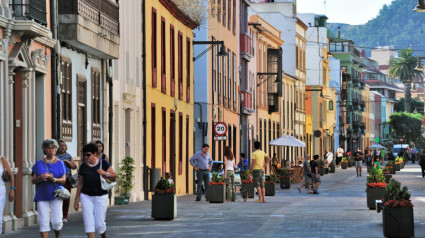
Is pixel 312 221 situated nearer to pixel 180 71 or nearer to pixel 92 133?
pixel 92 133

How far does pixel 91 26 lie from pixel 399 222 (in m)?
10.7

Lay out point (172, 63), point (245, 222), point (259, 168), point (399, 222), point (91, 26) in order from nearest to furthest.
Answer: point (399, 222) → point (245, 222) → point (91, 26) → point (259, 168) → point (172, 63)

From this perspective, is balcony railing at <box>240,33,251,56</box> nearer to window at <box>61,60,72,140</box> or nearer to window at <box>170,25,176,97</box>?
window at <box>170,25,176,97</box>

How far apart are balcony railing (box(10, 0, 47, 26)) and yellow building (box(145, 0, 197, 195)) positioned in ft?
41.0

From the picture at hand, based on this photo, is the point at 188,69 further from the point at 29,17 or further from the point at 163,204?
the point at 29,17

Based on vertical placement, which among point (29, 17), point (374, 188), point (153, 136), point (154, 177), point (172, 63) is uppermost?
point (172, 63)

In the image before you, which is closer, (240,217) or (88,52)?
(240,217)

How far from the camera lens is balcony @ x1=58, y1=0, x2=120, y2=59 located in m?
25.3

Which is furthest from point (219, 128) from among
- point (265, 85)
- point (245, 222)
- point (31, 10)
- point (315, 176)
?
point (265, 85)

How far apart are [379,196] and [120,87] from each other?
8324mm

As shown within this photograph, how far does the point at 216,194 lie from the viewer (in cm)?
3278

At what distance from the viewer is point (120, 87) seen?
32.5 m

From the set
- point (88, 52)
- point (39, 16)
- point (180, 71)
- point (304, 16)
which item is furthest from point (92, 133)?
point (304, 16)

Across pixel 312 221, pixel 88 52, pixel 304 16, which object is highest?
pixel 304 16
